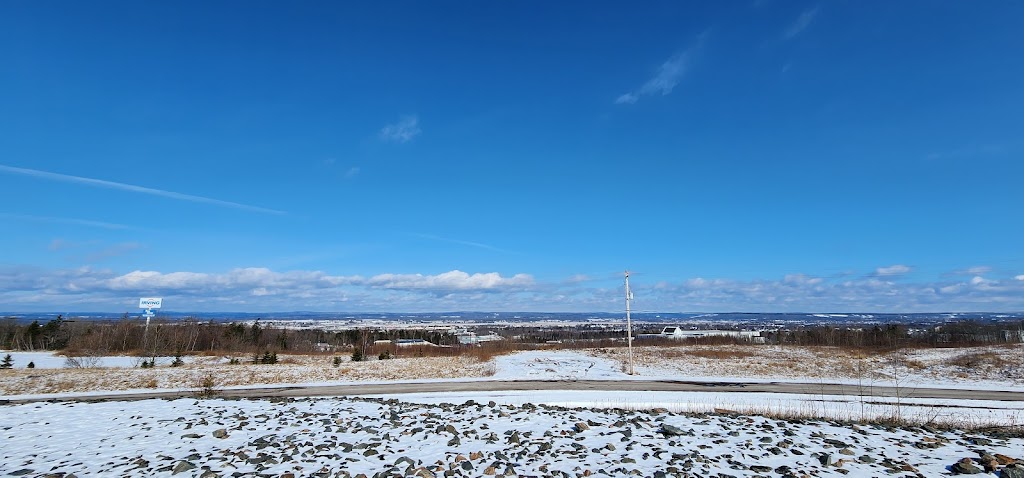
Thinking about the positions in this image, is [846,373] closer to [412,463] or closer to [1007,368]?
[1007,368]

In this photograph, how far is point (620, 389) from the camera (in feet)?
87.1

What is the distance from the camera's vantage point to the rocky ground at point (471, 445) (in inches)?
331

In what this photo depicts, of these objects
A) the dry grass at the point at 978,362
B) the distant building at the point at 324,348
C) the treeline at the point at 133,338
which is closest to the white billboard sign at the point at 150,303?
the treeline at the point at 133,338

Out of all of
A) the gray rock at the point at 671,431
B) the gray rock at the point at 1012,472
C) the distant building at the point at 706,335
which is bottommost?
the distant building at the point at 706,335

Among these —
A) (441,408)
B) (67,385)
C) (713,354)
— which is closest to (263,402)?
(441,408)

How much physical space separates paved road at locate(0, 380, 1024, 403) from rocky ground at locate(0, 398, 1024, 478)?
12458mm

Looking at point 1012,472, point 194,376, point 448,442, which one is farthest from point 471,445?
point 194,376

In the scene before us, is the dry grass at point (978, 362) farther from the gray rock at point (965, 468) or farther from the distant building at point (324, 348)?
the distant building at point (324, 348)

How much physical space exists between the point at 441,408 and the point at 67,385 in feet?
93.9

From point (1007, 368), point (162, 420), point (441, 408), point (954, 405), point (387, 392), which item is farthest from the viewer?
point (1007, 368)

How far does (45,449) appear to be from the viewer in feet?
32.4

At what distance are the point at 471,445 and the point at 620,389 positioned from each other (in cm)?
1836

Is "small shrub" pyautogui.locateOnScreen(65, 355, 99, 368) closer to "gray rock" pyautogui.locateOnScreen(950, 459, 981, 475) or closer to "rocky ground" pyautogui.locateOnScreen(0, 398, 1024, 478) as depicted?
"rocky ground" pyautogui.locateOnScreen(0, 398, 1024, 478)

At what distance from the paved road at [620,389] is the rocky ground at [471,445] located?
40.9ft
